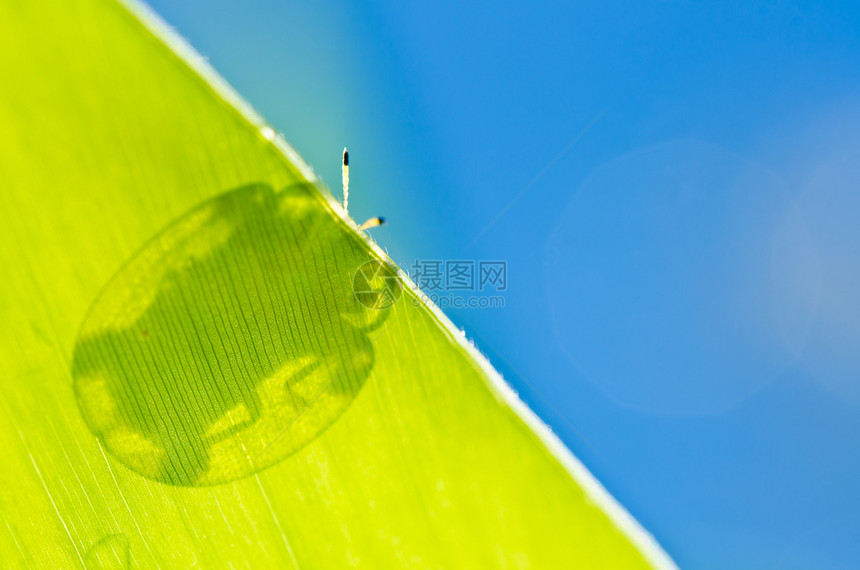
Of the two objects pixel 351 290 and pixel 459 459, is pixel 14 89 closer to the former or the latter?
pixel 351 290

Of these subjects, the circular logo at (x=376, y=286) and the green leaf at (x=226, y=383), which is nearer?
the green leaf at (x=226, y=383)

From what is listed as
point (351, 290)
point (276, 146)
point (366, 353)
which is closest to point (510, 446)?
point (366, 353)

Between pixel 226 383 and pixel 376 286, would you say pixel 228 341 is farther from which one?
pixel 376 286

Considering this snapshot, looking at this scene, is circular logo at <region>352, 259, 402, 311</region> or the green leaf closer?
the green leaf

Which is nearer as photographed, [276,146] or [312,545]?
[276,146]

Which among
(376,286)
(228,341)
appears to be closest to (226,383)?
(228,341)
